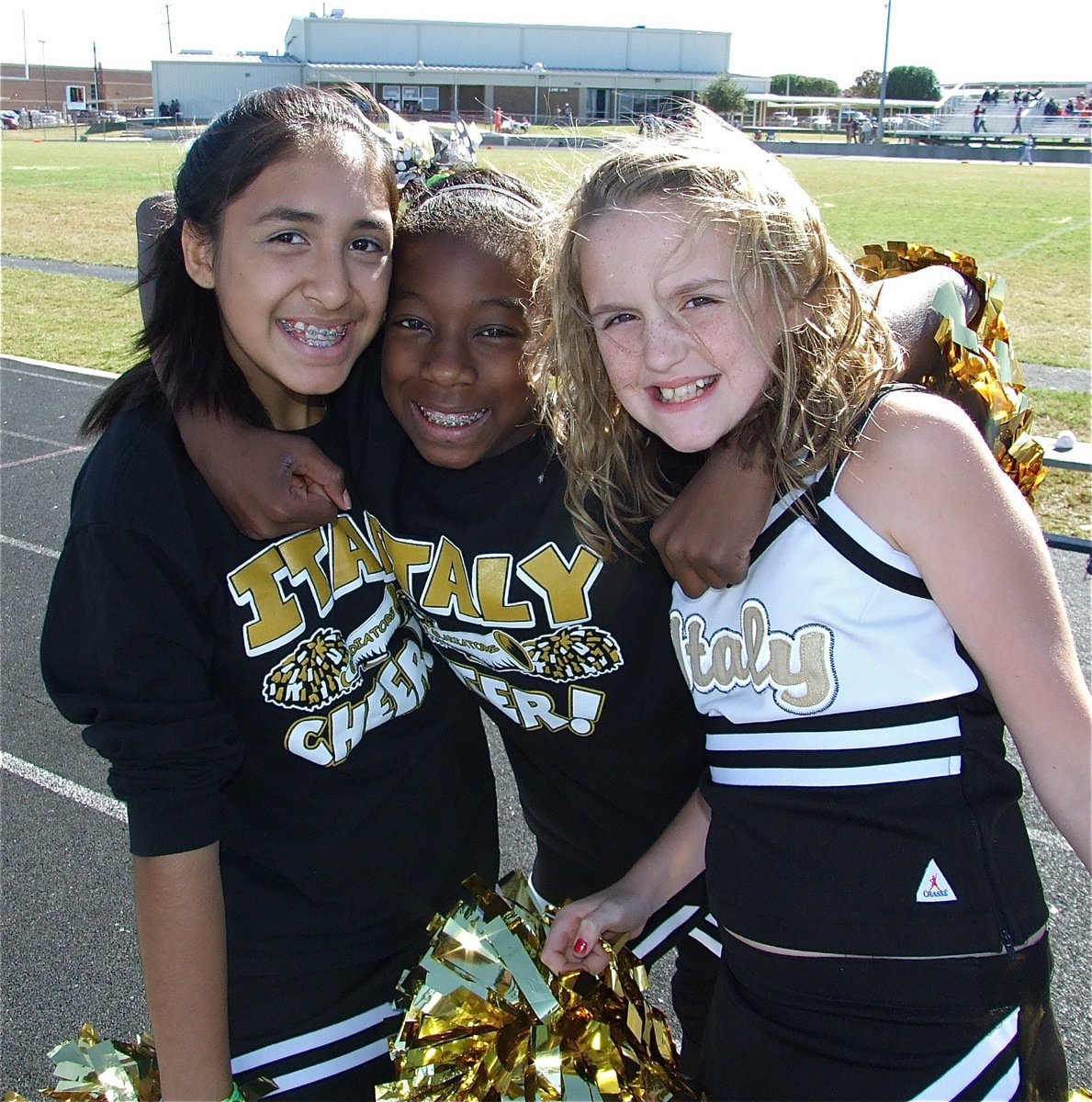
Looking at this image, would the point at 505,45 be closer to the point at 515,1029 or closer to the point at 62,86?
the point at 62,86

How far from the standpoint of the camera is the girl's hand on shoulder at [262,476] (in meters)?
1.41

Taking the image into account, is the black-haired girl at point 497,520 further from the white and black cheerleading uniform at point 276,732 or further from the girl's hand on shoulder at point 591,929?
the girl's hand on shoulder at point 591,929

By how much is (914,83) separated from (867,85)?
10.7 metres

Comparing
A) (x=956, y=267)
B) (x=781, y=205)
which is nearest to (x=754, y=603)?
(x=781, y=205)

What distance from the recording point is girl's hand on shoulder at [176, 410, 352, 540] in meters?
1.41

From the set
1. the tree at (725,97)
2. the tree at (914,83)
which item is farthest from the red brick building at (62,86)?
the tree at (914,83)

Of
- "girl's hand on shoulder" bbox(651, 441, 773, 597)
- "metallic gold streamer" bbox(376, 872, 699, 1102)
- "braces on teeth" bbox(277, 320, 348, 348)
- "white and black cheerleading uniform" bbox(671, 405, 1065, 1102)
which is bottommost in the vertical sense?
"metallic gold streamer" bbox(376, 872, 699, 1102)

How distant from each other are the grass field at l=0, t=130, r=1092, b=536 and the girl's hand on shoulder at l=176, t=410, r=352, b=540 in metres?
0.29

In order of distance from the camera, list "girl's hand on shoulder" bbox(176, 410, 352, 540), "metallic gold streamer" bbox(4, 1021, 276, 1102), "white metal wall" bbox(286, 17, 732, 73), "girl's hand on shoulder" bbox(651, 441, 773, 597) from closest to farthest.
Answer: "girl's hand on shoulder" bbox(651, 441, 773, 597), "girl's hand on shoulder" bbox(176, 410, 352, 540), "metallic gold streamer" bbox(4, 1021, 276, 1102), "white metal wall" bbox(286, 17, 732, 73)

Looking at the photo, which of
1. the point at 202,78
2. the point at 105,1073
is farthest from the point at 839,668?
the point at 202,78

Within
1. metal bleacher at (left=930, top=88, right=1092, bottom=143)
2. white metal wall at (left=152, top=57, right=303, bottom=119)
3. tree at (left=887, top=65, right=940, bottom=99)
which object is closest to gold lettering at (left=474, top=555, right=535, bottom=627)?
metal bleacher at (left=930, top=88, right=1092, bottom=143)

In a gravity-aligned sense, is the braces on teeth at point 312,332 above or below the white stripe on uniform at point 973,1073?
above

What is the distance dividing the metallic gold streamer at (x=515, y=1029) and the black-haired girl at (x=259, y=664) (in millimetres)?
122

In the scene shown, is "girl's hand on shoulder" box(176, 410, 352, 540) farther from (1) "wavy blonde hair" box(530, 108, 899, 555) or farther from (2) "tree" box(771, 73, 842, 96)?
(2) "tree" box(771, 73, 842, 96)
